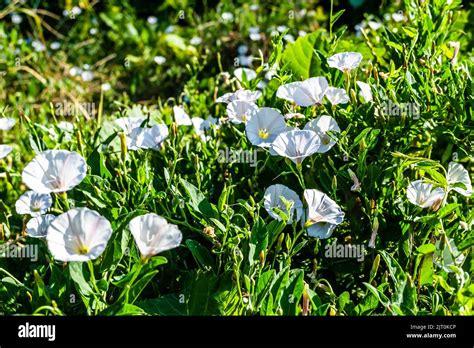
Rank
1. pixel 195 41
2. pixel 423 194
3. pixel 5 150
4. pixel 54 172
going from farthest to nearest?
pixel 195 41
pixel 5 150
pixel 423 194
pixel 54 172

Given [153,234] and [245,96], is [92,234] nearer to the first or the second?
[153,234]

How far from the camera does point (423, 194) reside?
5.05 ft

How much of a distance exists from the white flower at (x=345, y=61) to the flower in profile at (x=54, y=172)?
683 mm

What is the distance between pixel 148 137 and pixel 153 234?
485 millimetres

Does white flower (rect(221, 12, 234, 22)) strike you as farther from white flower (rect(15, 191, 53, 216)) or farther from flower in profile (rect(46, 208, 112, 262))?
flower in profile (rect(46, 208, 112, 262))

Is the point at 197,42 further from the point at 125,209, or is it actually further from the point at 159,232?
the point at 159,232

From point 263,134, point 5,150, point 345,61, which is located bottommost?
point 5,150

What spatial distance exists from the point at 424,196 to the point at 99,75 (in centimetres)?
204

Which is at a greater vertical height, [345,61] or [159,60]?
[345,61]

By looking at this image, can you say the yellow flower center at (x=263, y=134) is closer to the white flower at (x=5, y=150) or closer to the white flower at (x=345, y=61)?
the white flower at (x=345, y=61)

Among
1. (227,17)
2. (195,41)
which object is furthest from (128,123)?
(227,17)

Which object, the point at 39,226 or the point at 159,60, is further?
the point at 159,60
